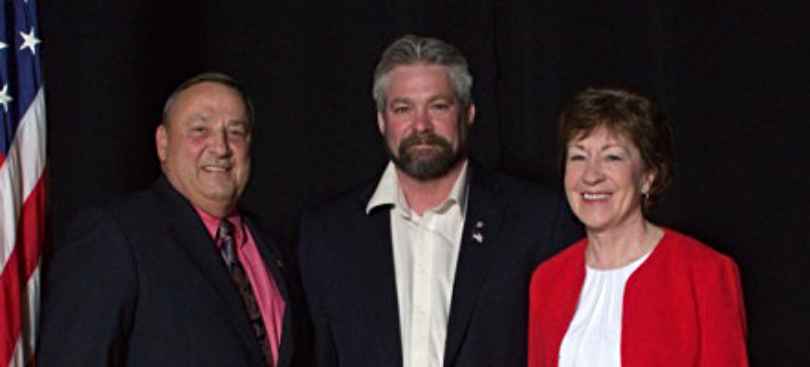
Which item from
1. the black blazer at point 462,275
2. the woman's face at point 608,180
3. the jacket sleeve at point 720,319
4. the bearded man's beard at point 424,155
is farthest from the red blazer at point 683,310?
the bearded man's beard at point 424,155

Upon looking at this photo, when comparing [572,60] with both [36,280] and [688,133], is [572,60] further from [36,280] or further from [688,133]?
[36,280]

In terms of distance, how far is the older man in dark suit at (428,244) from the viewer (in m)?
3.21

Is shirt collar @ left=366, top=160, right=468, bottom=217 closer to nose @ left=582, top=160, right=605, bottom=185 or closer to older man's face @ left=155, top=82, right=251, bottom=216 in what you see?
older man's face @ left=155, top=82, right=251, bottom=216

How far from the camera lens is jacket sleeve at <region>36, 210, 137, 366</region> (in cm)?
274

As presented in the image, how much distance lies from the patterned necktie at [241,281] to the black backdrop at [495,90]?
4.13ft

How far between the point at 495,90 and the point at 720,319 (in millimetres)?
1706

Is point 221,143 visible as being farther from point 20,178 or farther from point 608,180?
point 608,180

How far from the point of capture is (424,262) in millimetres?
3299

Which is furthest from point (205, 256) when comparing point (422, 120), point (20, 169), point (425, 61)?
point (425, 61)

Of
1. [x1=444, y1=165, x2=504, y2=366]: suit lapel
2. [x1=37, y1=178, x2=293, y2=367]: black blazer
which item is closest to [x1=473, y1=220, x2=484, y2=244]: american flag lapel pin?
[x1=444, y1=165, x2=504, y2=366]: suit lapel

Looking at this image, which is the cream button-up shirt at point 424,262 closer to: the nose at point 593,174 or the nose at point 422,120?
the nose at point 422,120

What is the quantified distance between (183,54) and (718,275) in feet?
7.88

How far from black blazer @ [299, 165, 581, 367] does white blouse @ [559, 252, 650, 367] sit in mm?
310

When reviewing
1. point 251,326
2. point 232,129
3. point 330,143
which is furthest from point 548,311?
point 330,143
